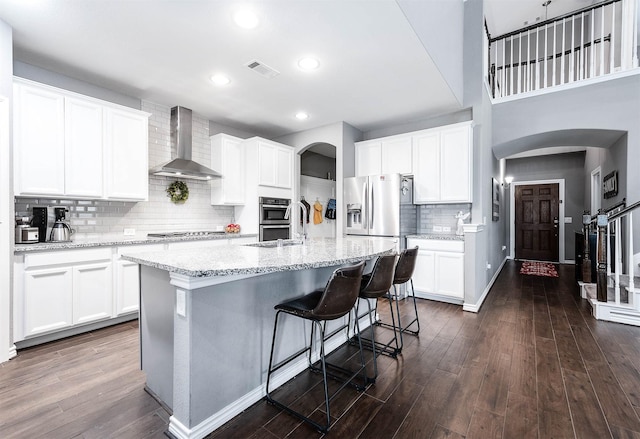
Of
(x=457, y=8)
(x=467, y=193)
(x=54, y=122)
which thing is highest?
(x=457, y=8)

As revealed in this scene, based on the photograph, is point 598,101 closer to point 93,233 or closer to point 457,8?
point 457,8

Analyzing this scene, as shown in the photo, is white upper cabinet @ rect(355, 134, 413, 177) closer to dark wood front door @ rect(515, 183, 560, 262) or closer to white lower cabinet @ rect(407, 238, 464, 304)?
white lower cabinet @ rect(407, 238, 464, 304)

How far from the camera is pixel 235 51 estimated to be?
8.89 ft

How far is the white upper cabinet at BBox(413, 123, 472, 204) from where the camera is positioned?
13.3 feet

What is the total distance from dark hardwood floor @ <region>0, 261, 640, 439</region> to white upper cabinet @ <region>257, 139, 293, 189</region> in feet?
8.94

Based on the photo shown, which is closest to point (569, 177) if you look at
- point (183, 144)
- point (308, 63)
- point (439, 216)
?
point (439, 216)

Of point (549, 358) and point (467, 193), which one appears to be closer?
point (549, 358)

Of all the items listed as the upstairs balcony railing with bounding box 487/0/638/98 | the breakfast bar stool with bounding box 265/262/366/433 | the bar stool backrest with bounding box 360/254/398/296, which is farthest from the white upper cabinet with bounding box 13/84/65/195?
the upstairs balcony railing with bounding box 487/0/638/98

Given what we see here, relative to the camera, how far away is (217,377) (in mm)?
1633

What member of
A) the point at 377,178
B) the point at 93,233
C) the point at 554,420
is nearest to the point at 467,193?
the point at 377,178

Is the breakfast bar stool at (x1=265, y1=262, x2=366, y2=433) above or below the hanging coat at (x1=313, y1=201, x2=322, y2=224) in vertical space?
below

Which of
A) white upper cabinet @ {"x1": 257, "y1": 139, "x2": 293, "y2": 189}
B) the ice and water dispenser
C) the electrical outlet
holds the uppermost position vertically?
white upper cabinet @ {"x1": 257, "y1": 139, "x2": 293, "y2": 189}

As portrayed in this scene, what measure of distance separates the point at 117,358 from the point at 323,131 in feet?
13.2

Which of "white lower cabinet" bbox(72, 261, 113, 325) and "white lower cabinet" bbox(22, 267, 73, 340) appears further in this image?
"white lower cabinet" bbox(72, 261, 113, 325)
